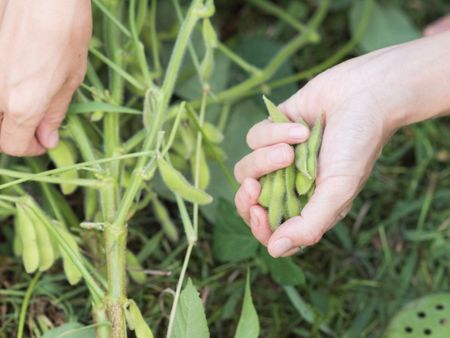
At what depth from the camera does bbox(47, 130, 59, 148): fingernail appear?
1.15 metres

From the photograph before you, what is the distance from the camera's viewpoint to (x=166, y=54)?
151 cm

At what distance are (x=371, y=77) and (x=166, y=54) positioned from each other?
21.6 inches

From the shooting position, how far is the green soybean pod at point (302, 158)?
0.99 m

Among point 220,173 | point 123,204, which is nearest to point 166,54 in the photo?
point 220,173

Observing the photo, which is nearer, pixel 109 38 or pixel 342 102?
pixel 342 102

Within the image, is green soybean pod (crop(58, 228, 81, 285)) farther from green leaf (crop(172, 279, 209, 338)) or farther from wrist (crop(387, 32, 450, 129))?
wrist (crop(387, 32, 450, 129))

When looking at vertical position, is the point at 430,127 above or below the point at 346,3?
below

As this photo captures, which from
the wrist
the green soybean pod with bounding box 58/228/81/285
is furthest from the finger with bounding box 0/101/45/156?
the wrist

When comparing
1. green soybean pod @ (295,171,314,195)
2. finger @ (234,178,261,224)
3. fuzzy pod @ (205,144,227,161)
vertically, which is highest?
fuzzy pod @ (205,144,227,161)

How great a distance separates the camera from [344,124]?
101 cm

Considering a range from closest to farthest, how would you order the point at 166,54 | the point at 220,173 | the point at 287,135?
the point at 287,135
the point at 220,173
the point at 166,54

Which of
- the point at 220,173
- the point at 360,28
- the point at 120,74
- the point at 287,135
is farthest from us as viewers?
the point at 360,28

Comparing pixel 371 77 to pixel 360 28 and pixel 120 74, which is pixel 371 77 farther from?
pixel 360 28

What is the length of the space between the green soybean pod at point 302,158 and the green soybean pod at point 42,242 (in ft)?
1.17
